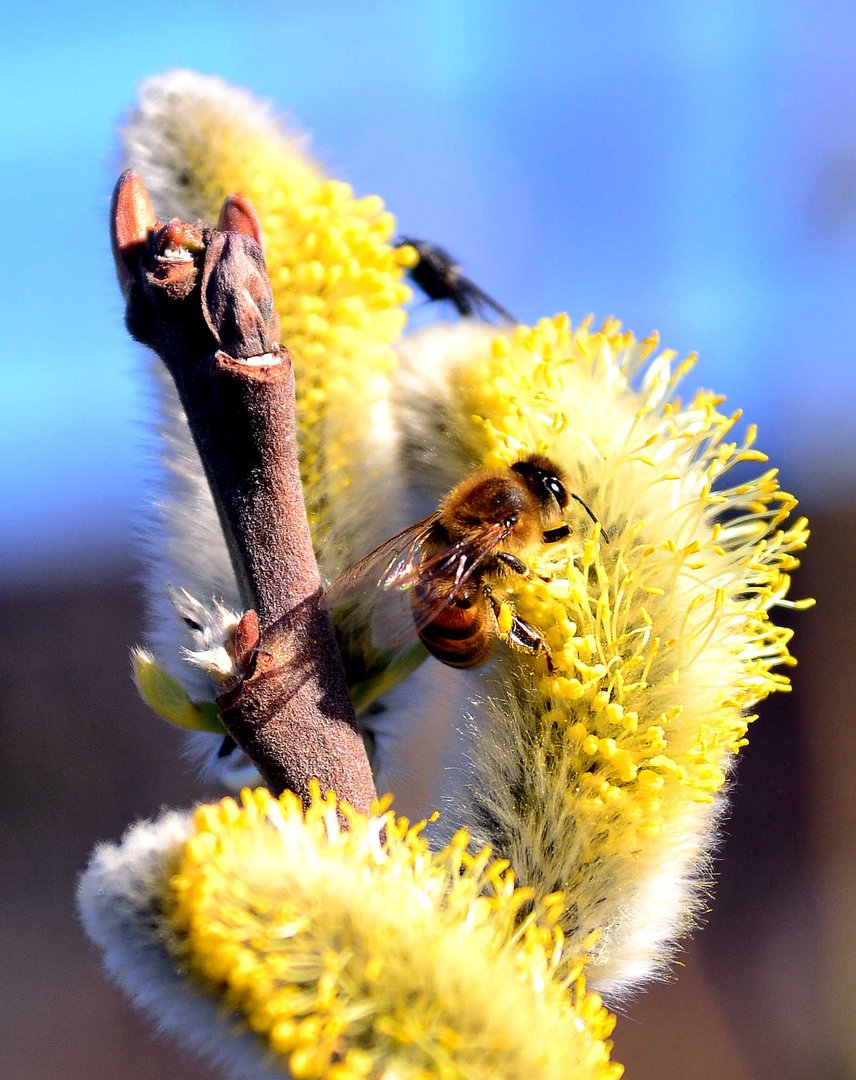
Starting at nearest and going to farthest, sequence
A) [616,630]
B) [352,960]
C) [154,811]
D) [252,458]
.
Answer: [352,960] → [252,458] → [616,630] → [154,811]

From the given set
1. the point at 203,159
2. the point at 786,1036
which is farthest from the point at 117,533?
the point at 203,159

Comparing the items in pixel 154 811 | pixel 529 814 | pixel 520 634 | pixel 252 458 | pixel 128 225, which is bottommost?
pixel 154 811

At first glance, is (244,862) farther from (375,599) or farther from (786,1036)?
(786,1036)

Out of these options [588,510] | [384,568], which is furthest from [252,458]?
[588,510]

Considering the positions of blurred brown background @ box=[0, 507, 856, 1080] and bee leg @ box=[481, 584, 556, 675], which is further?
blurred brown background @ box=[0, 507, 856, 1080]

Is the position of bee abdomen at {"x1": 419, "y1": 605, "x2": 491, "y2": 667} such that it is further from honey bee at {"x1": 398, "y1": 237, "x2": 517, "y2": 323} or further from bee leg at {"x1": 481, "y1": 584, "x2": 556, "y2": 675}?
honey bee at {"x1": 398, "y1": 237, "x2": 517, "y2": 323}

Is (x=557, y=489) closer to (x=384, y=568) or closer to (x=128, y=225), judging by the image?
(x=384, y=568)

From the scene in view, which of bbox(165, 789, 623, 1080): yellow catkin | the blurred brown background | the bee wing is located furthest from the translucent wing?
the blurred brown background
